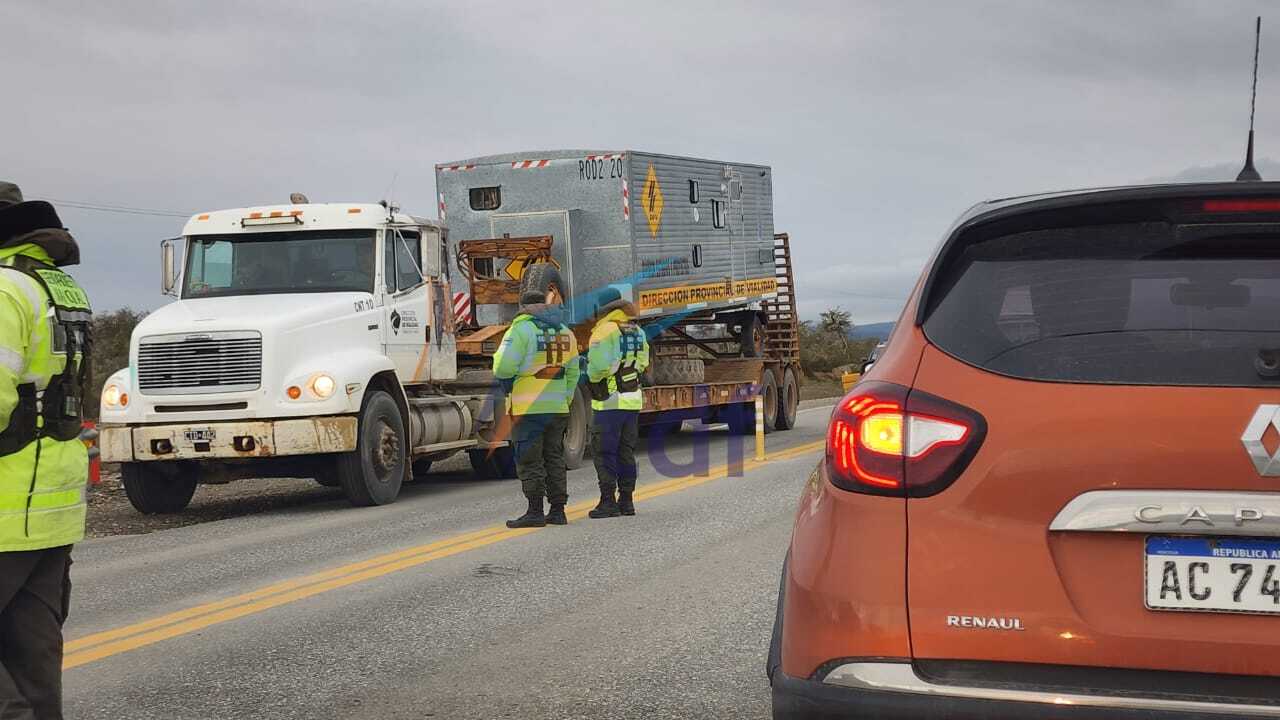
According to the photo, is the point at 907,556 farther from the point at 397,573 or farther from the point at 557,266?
the point at 557,266

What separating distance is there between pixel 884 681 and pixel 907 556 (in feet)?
0.86

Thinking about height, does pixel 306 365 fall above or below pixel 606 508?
above

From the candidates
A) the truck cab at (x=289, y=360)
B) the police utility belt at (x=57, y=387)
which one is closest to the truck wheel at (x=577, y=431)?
the truck cab at (x=289, y=360)

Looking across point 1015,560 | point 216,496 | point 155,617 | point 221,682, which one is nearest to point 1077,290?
point 1015,560

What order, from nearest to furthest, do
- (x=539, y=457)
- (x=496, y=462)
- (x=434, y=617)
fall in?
(x=434, y=617), (x=539, y=457), (x=496, y=462)

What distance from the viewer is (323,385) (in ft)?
39.7

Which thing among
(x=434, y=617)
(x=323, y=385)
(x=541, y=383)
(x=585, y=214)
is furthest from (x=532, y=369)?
(x=585, y=214)

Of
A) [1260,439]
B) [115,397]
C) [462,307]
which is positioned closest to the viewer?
[1260,439]

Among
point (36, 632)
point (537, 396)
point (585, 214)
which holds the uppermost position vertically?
point (585, 214)

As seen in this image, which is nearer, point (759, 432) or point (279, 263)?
point (279, 263)

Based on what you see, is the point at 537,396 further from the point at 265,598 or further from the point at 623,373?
the point at 265,598

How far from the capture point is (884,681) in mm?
2850

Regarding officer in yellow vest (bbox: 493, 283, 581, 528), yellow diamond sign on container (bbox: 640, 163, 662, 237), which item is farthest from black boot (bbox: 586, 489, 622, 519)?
yellow diamond sign on container (bbox: 640, 163, 662, 237)

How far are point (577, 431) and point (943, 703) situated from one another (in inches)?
541
